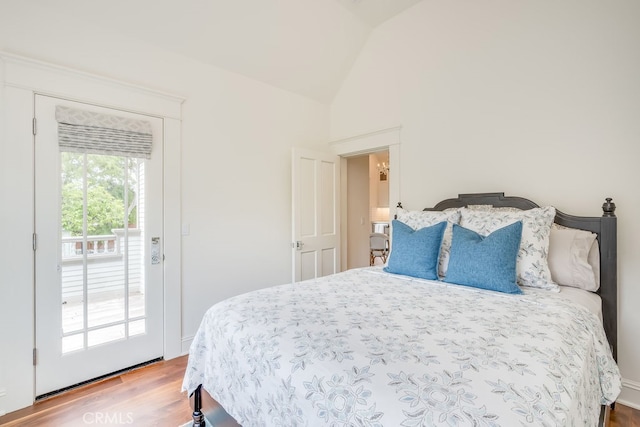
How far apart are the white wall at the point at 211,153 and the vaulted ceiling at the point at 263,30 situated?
0.33 ft

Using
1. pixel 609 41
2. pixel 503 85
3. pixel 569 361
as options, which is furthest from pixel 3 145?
pixel 609 41

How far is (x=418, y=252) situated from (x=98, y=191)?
95.7 inches

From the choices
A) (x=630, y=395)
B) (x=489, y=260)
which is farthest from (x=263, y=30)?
(x=630, y=395)

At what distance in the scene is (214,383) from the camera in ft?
4.82

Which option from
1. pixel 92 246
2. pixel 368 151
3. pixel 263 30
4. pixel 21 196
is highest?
pixel 263 30

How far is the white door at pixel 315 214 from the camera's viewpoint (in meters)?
3.35

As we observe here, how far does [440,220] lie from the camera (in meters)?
2.31

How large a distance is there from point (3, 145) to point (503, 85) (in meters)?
3.65

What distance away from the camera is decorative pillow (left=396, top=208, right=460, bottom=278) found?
218 centimetres

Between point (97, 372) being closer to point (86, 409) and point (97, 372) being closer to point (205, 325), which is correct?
point (86, 409)

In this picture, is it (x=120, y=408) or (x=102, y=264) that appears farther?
(x=102, y=264)

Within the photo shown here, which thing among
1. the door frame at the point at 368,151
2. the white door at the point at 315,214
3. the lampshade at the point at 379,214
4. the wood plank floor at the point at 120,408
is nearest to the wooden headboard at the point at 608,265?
the wood plank floor at the point at 120,408

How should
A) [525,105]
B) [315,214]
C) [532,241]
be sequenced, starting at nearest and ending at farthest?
[532,241] < [525,105] < [315,214]

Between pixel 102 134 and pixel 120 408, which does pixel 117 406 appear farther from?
pixel 102 134
